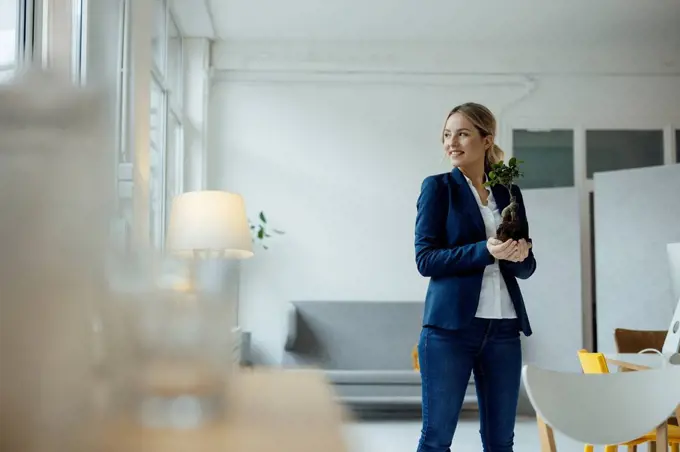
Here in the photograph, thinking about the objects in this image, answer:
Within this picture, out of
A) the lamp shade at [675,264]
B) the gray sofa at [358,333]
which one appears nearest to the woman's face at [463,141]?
the lamp shade at [675,264]

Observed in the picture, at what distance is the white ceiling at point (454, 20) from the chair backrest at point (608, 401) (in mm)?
4308

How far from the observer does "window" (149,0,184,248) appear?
5262mm

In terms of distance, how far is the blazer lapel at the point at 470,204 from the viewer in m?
1.91

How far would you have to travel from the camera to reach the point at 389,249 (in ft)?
21.2

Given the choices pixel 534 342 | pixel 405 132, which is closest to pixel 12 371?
pixel 534 342

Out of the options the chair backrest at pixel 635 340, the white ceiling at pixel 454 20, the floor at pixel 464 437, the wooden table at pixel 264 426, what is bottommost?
the floor at pixel 464 437

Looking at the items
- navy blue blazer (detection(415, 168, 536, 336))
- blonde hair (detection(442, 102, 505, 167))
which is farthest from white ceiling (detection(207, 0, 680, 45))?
navy blue blazer (detection(415, 168, 536, 336))

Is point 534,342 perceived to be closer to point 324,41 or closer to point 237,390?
point 324,41

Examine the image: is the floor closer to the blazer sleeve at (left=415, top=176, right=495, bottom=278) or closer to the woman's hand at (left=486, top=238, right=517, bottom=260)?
the blazer sleeve at (left=415, top=176, right=495, bottom=278)

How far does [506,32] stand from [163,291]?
21.0 feet

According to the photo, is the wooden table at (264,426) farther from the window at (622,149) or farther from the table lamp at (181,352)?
the window at (622,149)

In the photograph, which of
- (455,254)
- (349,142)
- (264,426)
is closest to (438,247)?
(455,254)

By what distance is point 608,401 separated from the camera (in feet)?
6.07

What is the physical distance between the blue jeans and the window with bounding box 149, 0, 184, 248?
Answer: 3335 millimetres
